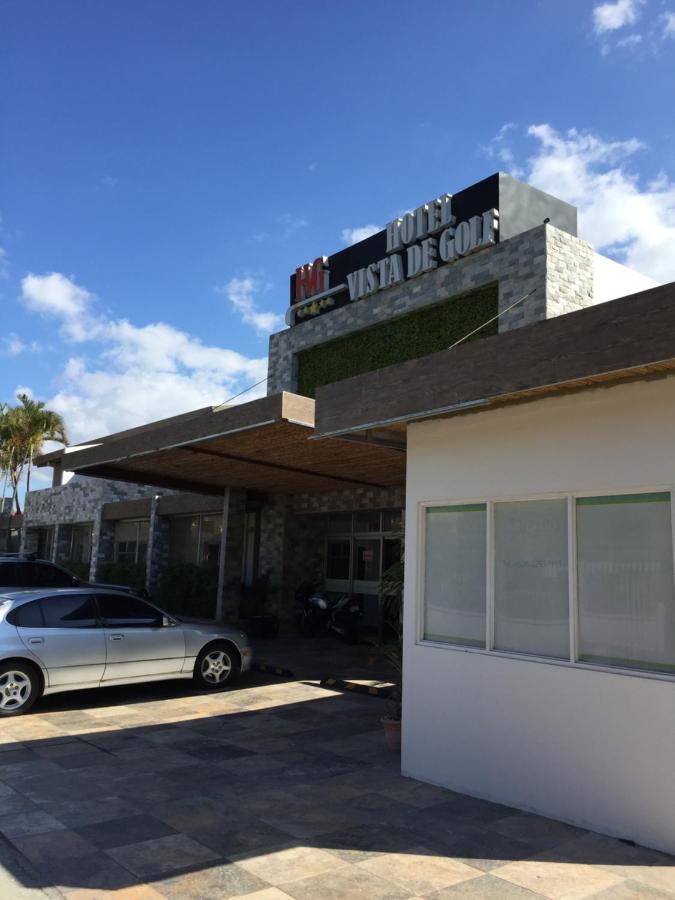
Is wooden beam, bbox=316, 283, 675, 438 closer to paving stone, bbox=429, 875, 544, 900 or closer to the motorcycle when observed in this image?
paving stone, bbox=429, 875, 544, 900

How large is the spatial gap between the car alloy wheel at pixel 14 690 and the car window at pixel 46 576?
5151 millimetres

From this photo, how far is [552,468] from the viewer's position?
20.2 feet

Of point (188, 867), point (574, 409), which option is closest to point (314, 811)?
point (188, 867)

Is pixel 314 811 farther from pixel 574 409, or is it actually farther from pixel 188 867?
pixel 574 409

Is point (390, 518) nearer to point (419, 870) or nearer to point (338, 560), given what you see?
point (338, 560)

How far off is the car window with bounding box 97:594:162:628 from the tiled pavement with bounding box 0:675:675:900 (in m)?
1.76

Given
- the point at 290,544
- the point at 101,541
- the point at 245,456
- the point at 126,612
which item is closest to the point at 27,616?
the point at 126,612

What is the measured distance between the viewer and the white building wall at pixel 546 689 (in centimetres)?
535

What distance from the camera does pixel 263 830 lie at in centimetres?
550

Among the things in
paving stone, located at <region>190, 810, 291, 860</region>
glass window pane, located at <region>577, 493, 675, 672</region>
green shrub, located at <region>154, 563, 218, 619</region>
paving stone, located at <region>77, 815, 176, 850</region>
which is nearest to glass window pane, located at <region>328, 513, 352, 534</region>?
green shrub, located at <region>154, 563, 218, 619</region>

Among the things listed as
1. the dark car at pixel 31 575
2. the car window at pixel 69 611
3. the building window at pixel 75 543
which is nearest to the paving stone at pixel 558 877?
the car window at pixel 69 611

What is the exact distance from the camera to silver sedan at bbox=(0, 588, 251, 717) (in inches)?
359

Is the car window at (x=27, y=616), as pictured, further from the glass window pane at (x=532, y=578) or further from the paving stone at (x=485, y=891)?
the paving stone at (x=485, y=891)

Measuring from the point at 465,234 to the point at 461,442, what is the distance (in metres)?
10.6
